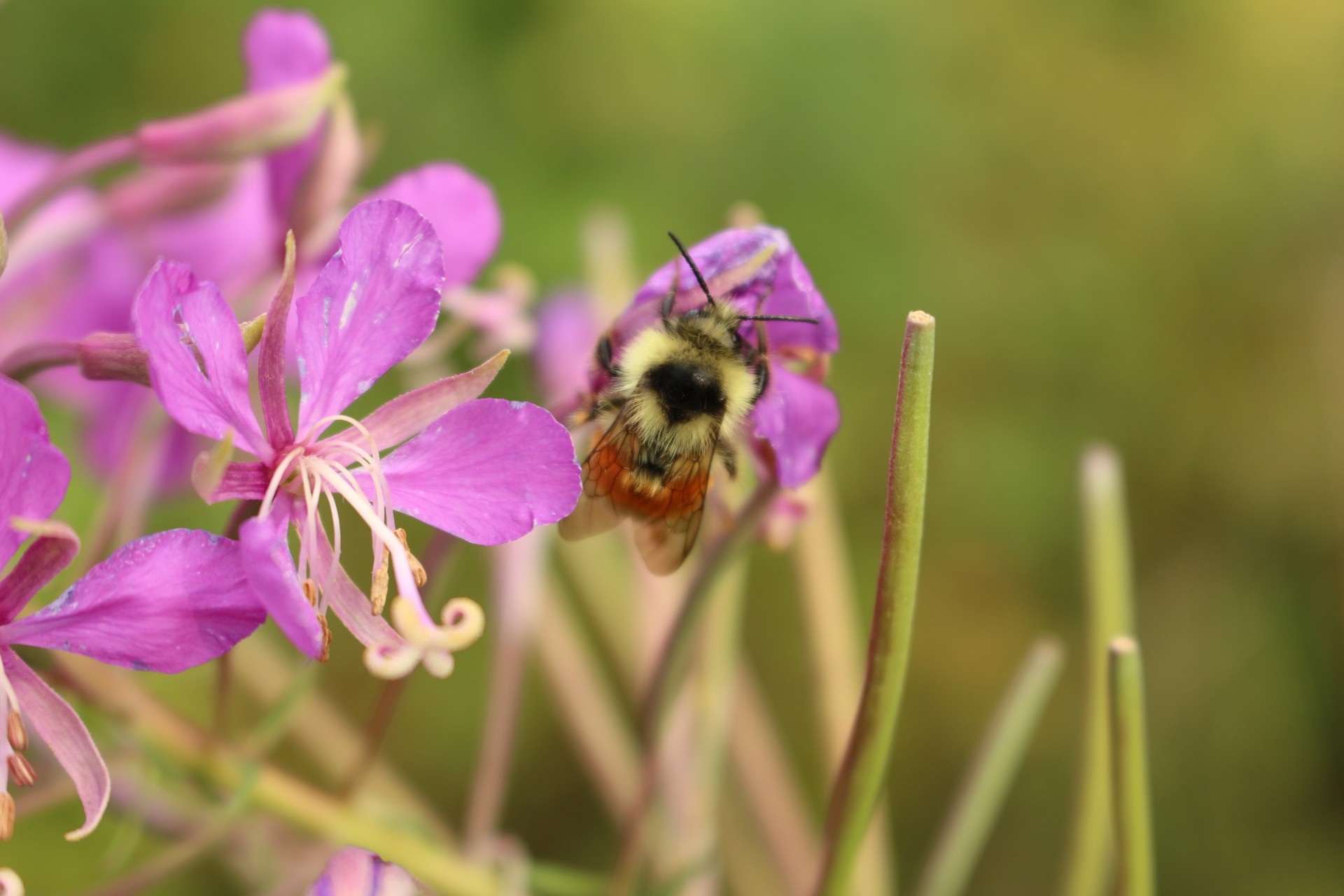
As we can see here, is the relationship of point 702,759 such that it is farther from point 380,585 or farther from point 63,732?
point 63,732

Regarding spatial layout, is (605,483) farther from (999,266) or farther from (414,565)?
(999,266)

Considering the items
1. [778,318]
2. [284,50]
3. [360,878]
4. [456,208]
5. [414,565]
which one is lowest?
[360,878]

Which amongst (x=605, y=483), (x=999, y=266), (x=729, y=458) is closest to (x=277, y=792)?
(x=605, y=483)

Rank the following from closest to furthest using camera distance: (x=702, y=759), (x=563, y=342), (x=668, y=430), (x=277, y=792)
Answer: (x=668, y=430), (x=277, y=792), (x=702, y=759), (x=563, y=342)

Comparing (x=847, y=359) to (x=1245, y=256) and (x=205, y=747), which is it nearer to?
(x=1245, y=256)

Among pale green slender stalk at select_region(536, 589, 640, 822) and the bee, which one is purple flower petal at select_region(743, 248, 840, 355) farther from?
pale green slender stalk at select_region(536, 589, 640, 822)

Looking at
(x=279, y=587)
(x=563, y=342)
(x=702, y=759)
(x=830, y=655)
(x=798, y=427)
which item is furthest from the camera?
(x=563, y=342)

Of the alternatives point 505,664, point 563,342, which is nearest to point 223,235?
point 563,342

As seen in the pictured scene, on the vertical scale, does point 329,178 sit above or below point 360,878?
above

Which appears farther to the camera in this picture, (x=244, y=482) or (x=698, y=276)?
(x=698, y=276)

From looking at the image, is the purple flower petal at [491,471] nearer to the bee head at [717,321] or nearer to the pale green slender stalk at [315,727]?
the bee head at [717,321]
